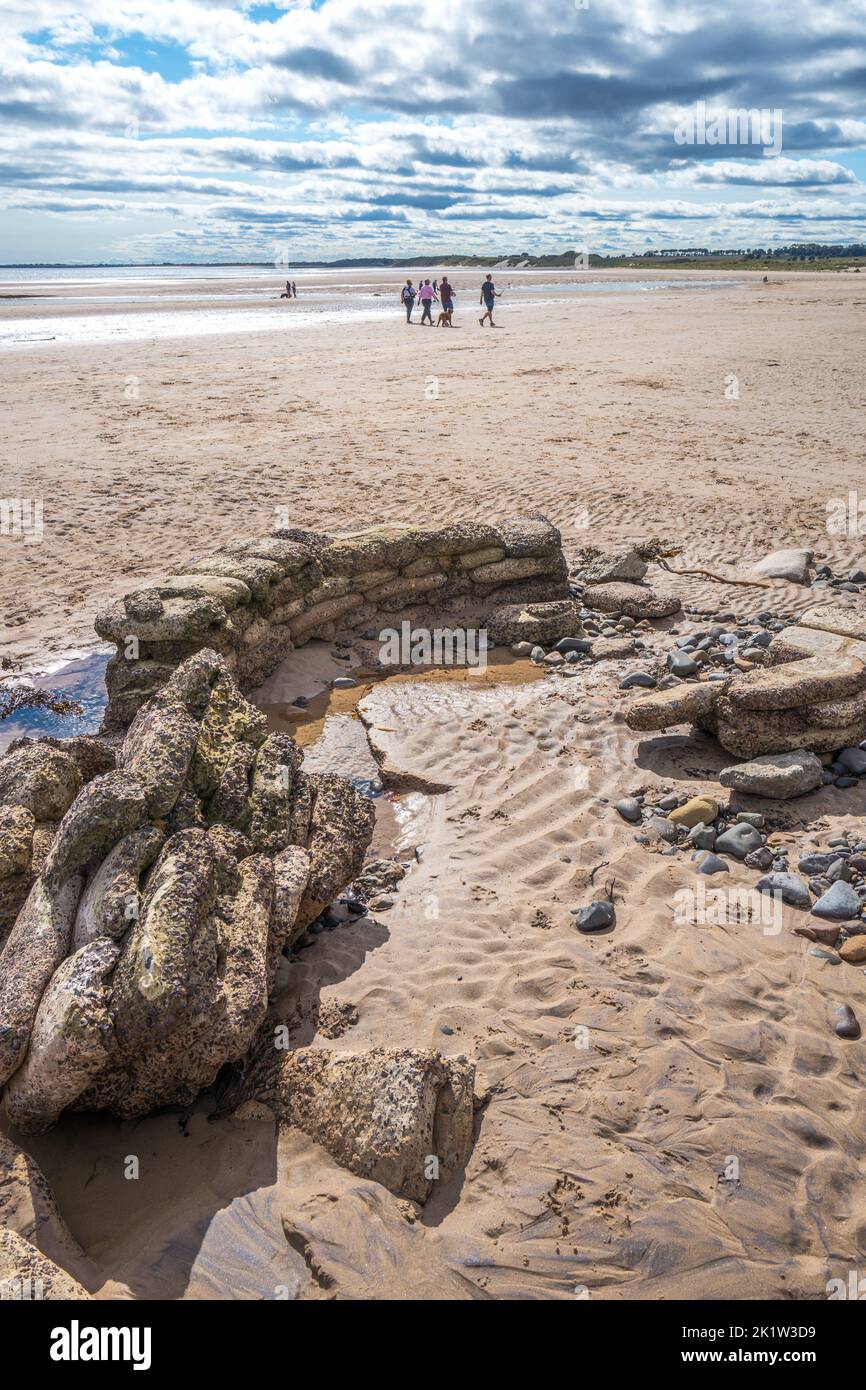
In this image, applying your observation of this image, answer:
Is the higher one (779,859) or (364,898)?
(779,859)

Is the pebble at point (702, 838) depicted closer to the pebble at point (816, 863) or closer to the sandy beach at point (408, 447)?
the pebble at point (816, 863)

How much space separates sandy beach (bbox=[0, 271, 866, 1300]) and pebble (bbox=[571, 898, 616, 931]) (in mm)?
88

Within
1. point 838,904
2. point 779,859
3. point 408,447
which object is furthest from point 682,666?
point 408,447

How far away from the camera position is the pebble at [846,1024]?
14.5ft

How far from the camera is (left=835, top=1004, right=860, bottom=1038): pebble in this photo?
4.41 meters

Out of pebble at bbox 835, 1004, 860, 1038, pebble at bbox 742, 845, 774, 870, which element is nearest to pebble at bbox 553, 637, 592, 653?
pebble at bbox 742, 845, 774, 870

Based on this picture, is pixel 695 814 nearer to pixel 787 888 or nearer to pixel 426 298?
pixel 787 888

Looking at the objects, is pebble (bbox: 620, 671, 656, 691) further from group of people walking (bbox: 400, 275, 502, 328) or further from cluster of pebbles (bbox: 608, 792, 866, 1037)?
group of people walking (bbox: 400, 275, 502, 328)

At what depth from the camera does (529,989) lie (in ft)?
15.7

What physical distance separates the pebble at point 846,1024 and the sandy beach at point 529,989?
0.08 m

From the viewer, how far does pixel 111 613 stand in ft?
26.0

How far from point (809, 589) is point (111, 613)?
720 cm

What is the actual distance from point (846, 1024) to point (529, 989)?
153 centimetres
